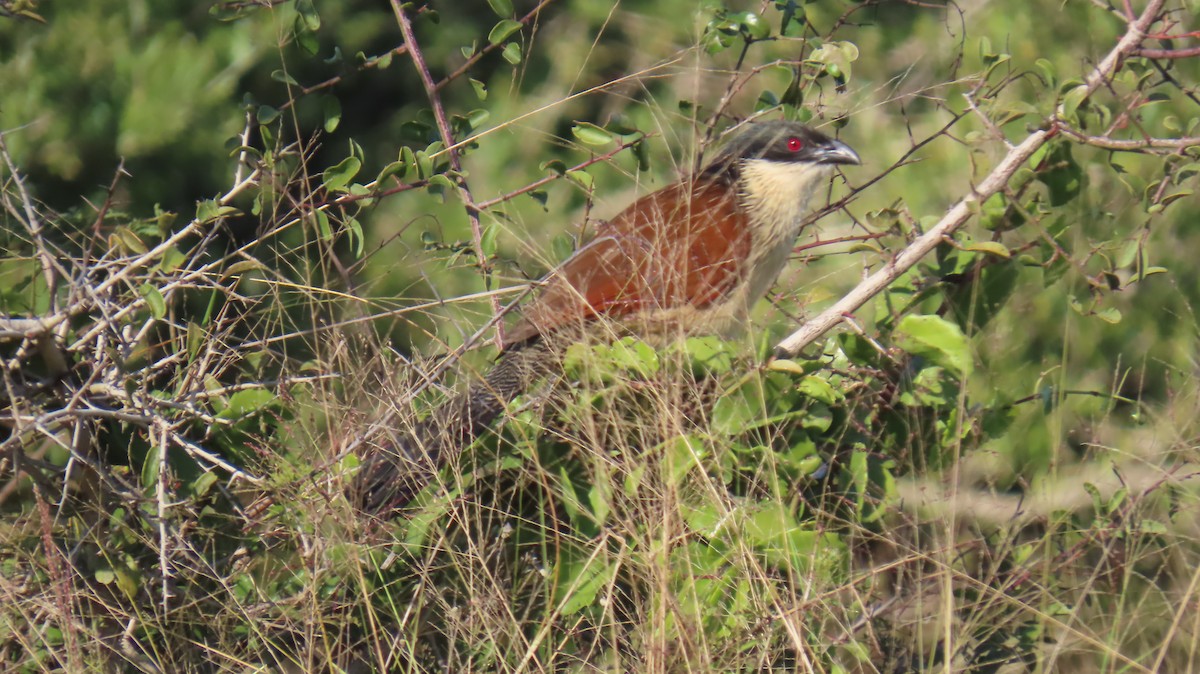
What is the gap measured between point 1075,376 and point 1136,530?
4.55 ft

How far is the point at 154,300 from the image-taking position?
6.30 ft

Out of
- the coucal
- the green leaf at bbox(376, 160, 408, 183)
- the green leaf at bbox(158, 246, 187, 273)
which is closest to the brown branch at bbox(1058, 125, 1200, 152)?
the coucal

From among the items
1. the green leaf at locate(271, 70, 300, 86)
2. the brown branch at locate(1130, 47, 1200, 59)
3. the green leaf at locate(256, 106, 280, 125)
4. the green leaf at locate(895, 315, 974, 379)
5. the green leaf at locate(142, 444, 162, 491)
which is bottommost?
the green leaf at locate(142, 444, 162, 491)

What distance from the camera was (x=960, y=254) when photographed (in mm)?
2207

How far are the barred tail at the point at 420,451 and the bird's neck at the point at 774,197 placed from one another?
107 centimetres

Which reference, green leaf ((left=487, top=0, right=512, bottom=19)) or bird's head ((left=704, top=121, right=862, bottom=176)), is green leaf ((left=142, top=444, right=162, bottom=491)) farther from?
bird's head ((left=704, top=121, right=862, bottom=176))

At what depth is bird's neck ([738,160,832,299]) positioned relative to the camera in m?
3.01

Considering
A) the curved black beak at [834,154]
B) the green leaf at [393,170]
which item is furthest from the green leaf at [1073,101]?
the green leaf at [393,170]

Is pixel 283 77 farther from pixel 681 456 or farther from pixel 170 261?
pixel 681 456

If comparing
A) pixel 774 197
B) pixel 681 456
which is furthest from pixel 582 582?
pixel 774 197

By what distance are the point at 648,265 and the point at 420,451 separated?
502 millimetres

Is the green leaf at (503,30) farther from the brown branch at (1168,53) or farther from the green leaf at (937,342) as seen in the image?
the brown branch at (1168,53)

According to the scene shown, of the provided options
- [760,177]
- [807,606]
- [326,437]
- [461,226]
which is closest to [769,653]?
[807,606]

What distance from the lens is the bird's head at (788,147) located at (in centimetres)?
298
